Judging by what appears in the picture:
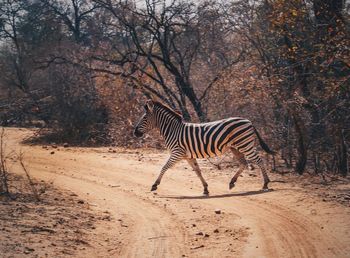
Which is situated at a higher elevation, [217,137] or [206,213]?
[217,137]

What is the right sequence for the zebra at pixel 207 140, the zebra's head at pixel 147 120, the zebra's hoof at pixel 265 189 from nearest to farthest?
the zebra's hoof at pixel 265 189 < the zebra at pixel 207 140 < the zebra's head at pixel 147 120

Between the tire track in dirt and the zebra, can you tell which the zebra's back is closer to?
the zebra

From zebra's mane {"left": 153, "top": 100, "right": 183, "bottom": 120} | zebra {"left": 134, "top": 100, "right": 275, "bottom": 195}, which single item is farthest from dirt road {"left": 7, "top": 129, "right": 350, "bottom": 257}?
zebra's mane {"left": 153, "top": 100, "right": 183, "bottom": 120}

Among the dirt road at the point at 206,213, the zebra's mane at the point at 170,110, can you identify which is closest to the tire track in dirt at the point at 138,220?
the dirt road at the point at 206,213

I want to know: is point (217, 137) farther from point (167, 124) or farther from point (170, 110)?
point (170, 110)

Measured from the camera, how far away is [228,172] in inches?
512

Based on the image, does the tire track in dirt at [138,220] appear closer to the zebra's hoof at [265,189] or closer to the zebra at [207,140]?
the zebra at [207,140]

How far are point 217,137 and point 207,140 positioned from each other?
233 mm

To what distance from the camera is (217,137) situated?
35.7ft

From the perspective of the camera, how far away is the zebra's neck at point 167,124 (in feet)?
37.9

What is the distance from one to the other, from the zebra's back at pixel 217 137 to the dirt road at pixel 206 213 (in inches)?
35.4

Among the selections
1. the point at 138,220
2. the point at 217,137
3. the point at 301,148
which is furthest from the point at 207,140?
the point at 138,220

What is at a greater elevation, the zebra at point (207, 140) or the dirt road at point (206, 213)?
the zebra at point (207, 140)

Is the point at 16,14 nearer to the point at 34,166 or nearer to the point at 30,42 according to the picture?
the point at 30,42
